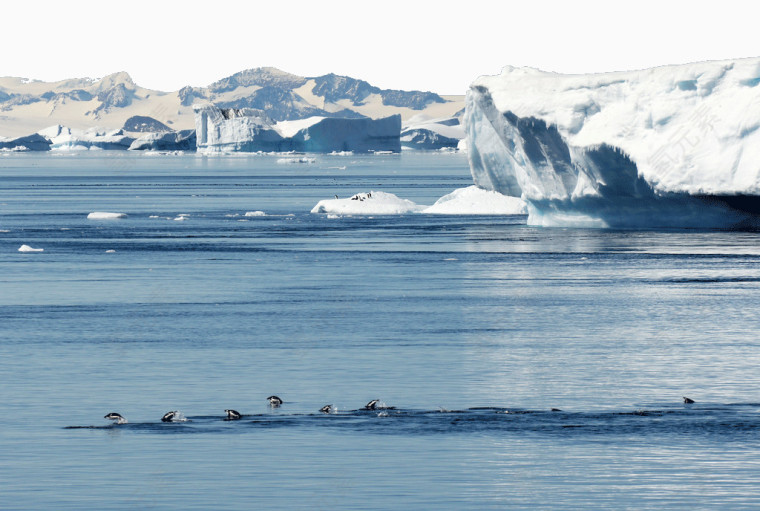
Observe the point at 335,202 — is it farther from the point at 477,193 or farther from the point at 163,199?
the point at 163,199

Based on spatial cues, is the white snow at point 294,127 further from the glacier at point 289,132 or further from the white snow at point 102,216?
the white snow at point 102,216

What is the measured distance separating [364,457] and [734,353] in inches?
280

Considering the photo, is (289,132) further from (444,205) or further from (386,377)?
(386,377)

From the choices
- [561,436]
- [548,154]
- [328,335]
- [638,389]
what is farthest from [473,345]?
[548,154]

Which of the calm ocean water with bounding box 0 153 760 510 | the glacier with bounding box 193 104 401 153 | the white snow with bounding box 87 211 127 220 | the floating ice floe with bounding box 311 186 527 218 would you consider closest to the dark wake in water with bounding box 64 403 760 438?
the calm ocean water with bounding box 0 153 760 510

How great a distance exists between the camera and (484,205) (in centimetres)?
5116

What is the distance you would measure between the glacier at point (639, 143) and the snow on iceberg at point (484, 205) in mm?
8273

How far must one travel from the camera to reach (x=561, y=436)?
12.6 metres

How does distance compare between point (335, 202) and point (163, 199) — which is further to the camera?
point (163, 199)

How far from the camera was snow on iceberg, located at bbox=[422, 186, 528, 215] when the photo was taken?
50875mm

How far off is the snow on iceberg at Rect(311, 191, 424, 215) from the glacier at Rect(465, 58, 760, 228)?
10199 millimetres

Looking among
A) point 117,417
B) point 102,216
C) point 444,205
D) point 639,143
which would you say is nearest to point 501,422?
point 117,417

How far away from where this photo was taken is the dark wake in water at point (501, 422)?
12.9m

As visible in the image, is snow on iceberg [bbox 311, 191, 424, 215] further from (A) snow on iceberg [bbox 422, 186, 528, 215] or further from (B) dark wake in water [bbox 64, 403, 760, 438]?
(B) dark wake in water [bbox 64, 403, 760, 438]
